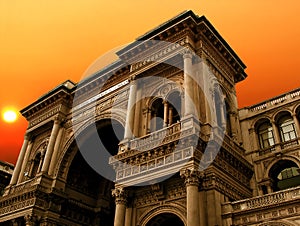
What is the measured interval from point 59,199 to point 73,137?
4800 mm

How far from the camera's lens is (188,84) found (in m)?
18.3

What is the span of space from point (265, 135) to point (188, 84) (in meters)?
6.37

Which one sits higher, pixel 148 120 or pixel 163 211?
pixel 148 120

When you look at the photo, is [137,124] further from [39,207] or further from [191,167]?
[39,207]

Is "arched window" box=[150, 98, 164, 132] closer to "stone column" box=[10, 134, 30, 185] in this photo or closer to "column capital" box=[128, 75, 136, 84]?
"column capital" box=[128, 75, 136, 84]

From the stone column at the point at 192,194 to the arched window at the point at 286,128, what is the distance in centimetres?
745

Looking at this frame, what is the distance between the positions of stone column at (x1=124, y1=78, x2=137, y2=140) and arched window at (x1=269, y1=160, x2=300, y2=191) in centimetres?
851

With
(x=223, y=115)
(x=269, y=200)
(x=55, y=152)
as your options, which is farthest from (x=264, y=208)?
(x=55, y=152)

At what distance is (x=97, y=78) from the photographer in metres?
26.3

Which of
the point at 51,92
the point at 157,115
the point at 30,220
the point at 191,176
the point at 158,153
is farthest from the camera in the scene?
the point at 51,92

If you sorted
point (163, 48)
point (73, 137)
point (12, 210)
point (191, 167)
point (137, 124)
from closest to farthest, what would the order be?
point (191, 167)
point (137, 124)
point (163, 48)
point (12, 210)
point (73, 137)

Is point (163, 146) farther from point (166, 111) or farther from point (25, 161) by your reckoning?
point (25, 161)

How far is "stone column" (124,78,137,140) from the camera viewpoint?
19.4 m

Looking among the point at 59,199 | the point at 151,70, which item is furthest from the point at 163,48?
the point at 59,199
